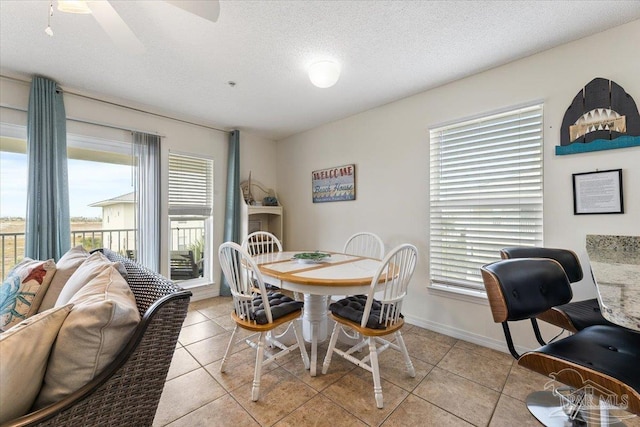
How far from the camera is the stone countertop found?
729mm

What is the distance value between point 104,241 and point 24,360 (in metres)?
3.12

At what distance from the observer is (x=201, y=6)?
1.35m

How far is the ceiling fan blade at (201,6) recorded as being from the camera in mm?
1299

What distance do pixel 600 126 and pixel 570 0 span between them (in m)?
0.83

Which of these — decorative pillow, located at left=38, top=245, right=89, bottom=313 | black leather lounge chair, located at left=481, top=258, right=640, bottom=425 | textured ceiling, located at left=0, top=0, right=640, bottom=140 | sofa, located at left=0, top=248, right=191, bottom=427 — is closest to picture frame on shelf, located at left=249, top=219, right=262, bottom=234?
textured ceiling, located at left=0, top=0, right=640, bottom=140

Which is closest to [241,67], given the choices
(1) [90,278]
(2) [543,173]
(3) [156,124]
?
(3) [156,124]

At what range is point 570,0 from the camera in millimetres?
1554

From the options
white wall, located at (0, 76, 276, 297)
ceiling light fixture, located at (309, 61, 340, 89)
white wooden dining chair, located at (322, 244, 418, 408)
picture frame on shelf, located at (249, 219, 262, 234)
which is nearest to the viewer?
white wooden dining chair, located at (322, 244, 418, 408)

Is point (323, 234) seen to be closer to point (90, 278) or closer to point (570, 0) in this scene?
point (90, 278)

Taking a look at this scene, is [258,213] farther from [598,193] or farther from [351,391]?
[598,193]

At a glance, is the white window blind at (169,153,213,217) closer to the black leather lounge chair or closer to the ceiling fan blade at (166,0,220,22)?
the ceiling fan blade at (166,0,220,22)

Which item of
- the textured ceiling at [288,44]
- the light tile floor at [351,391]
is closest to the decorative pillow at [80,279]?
the light tile floor at [351,391]

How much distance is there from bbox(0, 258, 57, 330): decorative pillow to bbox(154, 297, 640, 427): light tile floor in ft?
2.92

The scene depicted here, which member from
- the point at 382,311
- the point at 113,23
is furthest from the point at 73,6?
the point at 382,311
